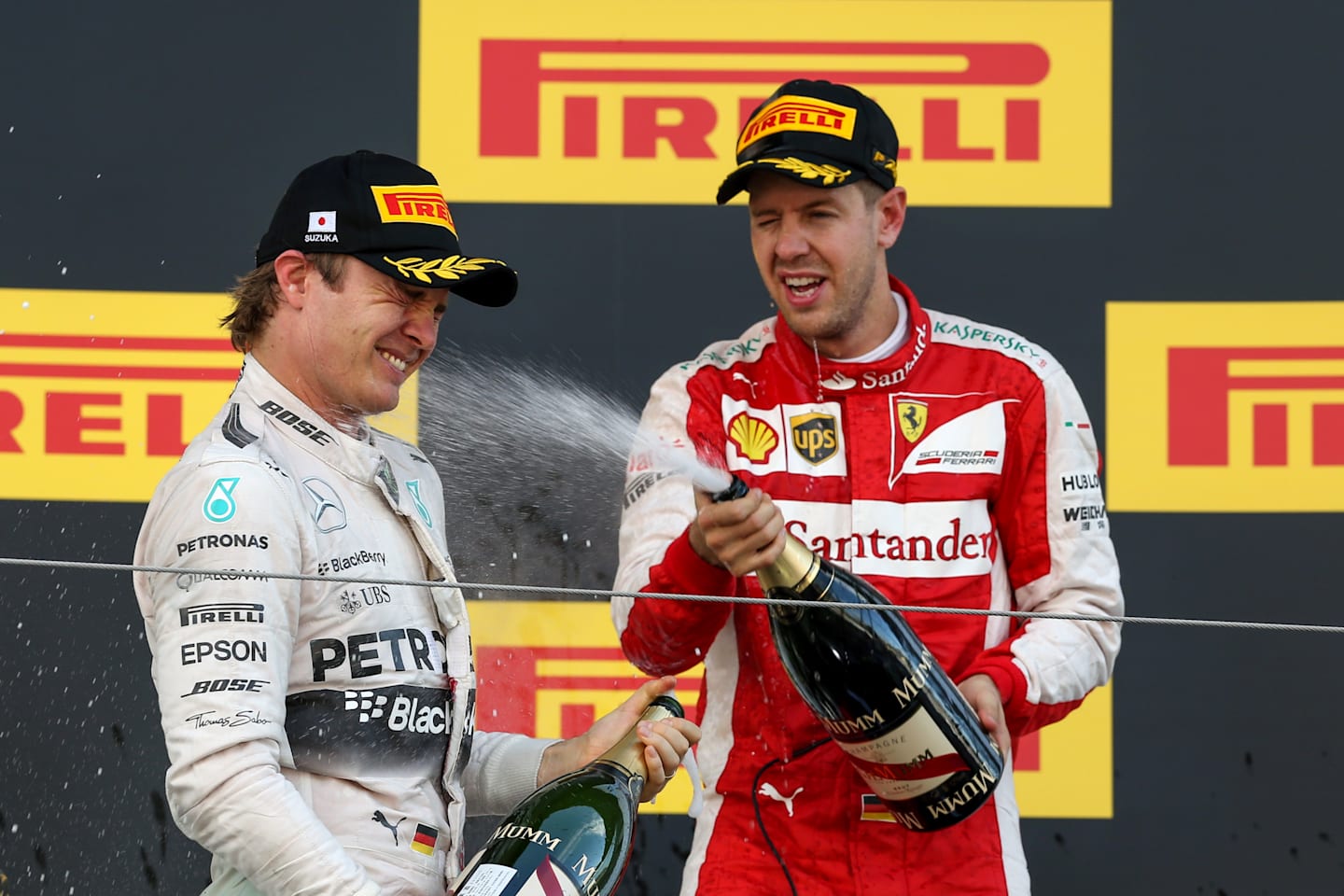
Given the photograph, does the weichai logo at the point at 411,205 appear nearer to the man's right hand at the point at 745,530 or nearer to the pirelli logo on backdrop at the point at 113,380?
the man's right hand at the point at 745,530

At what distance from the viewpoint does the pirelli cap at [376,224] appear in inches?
59.6

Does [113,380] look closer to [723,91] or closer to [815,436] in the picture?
[723,91]

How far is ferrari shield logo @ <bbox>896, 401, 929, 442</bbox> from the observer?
196 cm

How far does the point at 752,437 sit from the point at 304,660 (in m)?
0.73

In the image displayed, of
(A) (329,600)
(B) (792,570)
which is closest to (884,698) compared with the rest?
(B) (792,570)

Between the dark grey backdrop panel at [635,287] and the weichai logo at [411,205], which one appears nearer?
the weichai logo at [411,205]

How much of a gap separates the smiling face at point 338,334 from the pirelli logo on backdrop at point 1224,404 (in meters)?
1.40

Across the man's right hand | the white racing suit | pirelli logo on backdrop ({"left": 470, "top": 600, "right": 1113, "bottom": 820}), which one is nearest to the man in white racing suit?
the white racing suit

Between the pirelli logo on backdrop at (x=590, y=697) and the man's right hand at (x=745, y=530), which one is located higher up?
the man's right hand at (x=745, y=530)

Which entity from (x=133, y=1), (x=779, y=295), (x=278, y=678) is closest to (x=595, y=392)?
(x=779, y=295)

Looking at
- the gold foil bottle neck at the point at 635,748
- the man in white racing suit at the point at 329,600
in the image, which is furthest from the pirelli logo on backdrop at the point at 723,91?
the gold foil bottle neck at the point at 635,748

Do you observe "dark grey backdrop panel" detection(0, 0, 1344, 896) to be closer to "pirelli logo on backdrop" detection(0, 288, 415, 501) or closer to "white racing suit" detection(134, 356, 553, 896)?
"pirelli logo on backdrop" detection(0, 288, 415, 501)

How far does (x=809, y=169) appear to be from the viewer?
6.49 feet

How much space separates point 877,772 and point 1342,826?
46.2 inches
